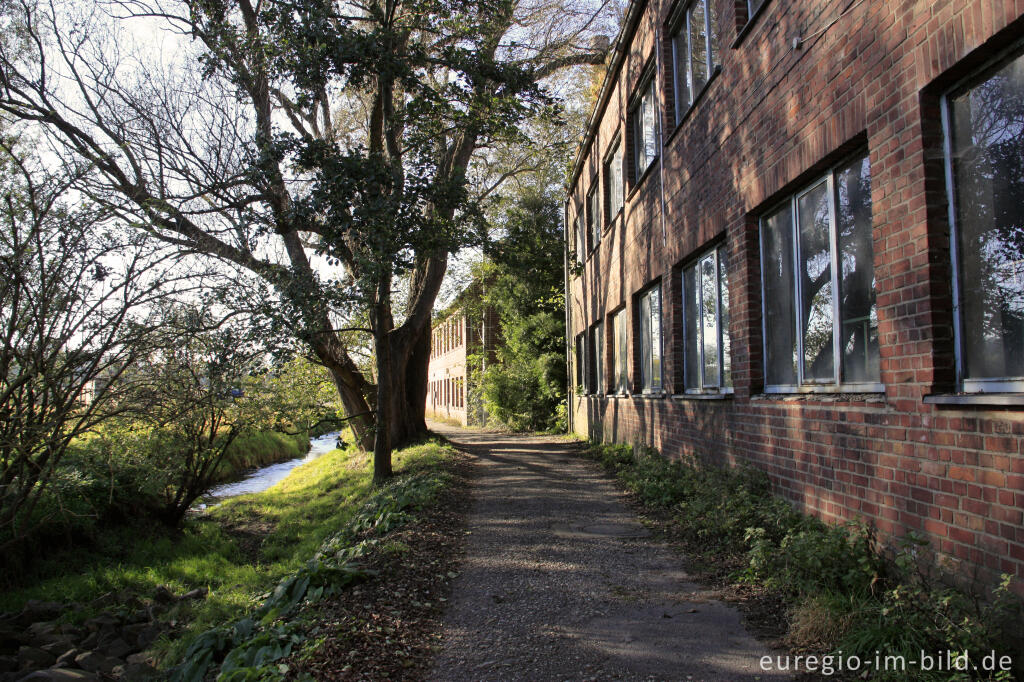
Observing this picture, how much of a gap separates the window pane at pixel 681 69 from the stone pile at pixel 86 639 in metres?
8.69

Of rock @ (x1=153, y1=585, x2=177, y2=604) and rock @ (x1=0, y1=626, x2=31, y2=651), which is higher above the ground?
rock @ (x1=0, y1=626, x2=31, y2=651)

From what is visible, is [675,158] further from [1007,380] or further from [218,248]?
[218,248]

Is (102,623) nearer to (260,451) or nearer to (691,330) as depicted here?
(691,330)

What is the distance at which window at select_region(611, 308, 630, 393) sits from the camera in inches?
534

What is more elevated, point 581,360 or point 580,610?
point 581,360

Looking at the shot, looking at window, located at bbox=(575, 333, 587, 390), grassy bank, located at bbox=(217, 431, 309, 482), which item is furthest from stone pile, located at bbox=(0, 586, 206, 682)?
window, located at bbox=(575, 333, 587, 390)

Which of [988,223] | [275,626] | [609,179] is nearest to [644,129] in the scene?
[609,179]

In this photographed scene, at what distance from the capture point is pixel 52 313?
7.10 meters

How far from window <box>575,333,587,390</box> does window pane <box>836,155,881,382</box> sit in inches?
513

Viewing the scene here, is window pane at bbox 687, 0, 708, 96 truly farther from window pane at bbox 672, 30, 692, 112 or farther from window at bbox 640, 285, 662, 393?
window at bbox 640, 285, 662, 393

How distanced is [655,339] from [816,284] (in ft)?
18.2

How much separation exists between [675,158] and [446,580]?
20.7 ft

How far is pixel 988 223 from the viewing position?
352 centimetres

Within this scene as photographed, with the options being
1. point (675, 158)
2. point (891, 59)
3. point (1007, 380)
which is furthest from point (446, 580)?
point (675, 158)
